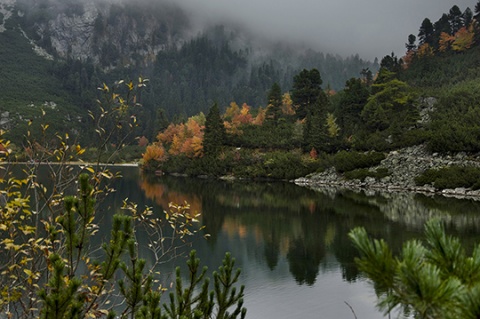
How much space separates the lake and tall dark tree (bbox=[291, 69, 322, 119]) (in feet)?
83.9

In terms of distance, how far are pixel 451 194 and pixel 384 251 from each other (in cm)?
3577

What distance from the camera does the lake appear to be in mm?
12586

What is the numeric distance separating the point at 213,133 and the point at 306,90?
15.2 m

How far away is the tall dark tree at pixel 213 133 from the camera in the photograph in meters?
58.5

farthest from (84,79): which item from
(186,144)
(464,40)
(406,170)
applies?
(406,170)

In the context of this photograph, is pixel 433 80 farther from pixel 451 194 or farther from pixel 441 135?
pixel 451 194

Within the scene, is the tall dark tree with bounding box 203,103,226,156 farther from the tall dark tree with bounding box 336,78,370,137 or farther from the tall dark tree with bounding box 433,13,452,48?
the tall dark tree with bounding box 433,13,452,48

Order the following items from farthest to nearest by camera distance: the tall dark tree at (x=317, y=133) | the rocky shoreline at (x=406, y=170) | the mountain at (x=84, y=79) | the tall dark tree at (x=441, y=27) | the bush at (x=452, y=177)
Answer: the mountain at (x=84, y=79), the tall dark tree at (x=441, y=27), the tall dark tree at (x=317, y=133), the rocky shoreline at (x=406, y=170), the bush at (x=452, y=177)

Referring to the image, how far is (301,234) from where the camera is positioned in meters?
21.0

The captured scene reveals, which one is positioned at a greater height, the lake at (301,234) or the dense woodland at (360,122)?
the dense woodland at (360,122)

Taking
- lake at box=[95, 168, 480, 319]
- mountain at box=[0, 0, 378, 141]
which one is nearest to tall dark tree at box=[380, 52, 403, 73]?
lake at box=[95, 168, 480, 319]

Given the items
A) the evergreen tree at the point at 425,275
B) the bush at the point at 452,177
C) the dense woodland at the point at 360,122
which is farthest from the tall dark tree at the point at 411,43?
the evergreen tree at the point at 425,275

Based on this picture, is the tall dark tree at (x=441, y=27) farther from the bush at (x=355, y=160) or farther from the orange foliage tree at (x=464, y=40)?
the bush at (x=355, y=160)

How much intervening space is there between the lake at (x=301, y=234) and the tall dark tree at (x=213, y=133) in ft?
66.2
